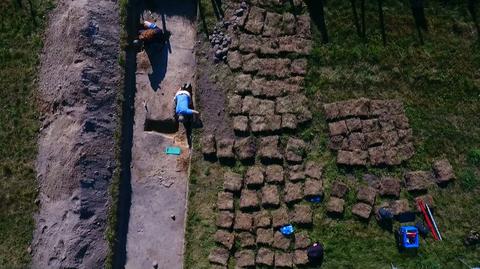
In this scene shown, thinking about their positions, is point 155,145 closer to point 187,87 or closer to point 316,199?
point 187,87

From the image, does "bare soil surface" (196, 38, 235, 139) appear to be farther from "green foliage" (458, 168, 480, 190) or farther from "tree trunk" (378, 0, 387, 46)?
"green foliage" (458, 168, 480, 190)

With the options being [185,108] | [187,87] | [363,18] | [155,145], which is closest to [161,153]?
[155,145]

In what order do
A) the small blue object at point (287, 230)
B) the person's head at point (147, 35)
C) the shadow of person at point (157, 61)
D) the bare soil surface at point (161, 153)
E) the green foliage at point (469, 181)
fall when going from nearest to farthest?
the small blue object at point (287, 230) → the green foliage at point (469, 181) → the bare soil surface at point (161, 153) → the person's head at point (147, 35) → the shadow of person at point (157, 61)

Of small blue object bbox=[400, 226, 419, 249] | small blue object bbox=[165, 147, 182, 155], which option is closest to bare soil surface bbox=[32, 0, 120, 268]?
small blue object bbox=[165, 147, 182, 155]

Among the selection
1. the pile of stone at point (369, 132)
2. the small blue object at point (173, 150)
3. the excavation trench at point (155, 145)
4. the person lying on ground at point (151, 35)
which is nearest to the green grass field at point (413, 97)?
the pile of stone at point (369, 132)

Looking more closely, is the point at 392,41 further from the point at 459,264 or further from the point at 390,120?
the point at 459,264

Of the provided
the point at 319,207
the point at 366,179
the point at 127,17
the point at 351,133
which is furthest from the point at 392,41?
the point at 127,17

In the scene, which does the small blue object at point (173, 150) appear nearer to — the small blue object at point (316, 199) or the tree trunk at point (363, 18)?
the small blue object at point (316, 199)
